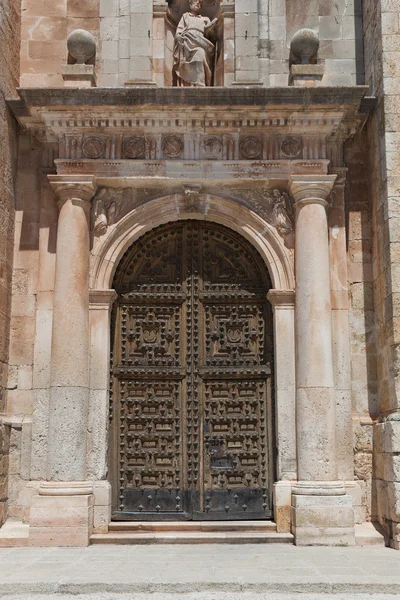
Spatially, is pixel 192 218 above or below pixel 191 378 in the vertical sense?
above

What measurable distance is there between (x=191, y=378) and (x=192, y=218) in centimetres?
180

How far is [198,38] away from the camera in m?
8.78

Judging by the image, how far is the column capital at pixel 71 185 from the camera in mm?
8070

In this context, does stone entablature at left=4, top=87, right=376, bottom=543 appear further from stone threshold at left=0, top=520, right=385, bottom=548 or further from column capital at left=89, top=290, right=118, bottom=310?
stone threshold at left=0, top=520, right=385, bottom=548

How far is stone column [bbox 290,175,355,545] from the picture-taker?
24.1 ft

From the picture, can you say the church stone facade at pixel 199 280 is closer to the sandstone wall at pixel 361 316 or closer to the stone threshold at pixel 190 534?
the sandstone wall at pixel 361 316

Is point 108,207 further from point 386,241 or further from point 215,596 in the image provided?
point 215,596

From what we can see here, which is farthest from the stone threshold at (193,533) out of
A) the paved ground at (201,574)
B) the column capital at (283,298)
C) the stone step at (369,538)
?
the column capital at (283,298)

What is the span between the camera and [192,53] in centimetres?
873

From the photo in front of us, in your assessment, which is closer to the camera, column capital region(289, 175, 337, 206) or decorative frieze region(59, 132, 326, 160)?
column capital region(289, 175, 337, 206)

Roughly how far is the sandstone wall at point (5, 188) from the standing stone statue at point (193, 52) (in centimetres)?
190

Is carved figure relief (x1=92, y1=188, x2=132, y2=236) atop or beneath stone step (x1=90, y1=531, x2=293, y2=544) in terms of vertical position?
atop

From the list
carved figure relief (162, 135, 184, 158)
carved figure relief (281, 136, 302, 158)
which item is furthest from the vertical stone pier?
carved figure relief (281, 136, 302, 158)

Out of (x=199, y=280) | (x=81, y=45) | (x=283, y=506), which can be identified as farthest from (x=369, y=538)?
(x=81, y=45)
